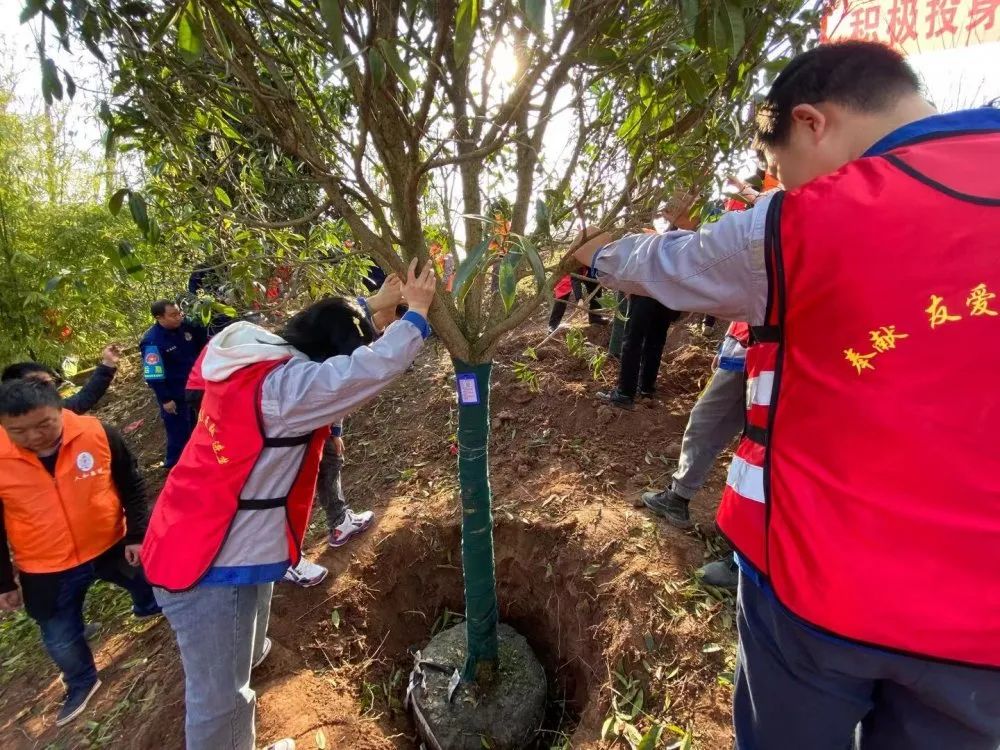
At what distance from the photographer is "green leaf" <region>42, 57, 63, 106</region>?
1082 millimetres

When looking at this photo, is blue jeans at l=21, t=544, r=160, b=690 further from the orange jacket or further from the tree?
the tree

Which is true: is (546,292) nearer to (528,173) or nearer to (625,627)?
(528,173)

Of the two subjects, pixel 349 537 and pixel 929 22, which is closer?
pixel 349 537

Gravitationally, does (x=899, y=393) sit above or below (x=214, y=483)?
above

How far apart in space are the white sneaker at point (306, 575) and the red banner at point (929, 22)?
5.16m

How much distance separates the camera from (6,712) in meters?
2.83

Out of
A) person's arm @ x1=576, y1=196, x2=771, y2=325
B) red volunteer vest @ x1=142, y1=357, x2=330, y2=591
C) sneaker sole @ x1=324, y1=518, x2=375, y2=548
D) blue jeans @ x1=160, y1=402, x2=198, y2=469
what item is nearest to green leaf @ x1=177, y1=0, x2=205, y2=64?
red volunteer vest @ x1=142, y1=357, x2=330, y2=591

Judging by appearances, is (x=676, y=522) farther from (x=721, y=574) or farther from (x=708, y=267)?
(x=708, y=267)

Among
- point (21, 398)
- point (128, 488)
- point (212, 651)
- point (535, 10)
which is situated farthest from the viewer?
point (128, 488)

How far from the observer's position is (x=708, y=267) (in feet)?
3.72

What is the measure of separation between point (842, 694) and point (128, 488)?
323cm

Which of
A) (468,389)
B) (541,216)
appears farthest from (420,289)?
(541,216)

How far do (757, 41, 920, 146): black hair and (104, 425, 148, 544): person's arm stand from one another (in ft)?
10.9

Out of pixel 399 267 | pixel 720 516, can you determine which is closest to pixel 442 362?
pixel 399 267
